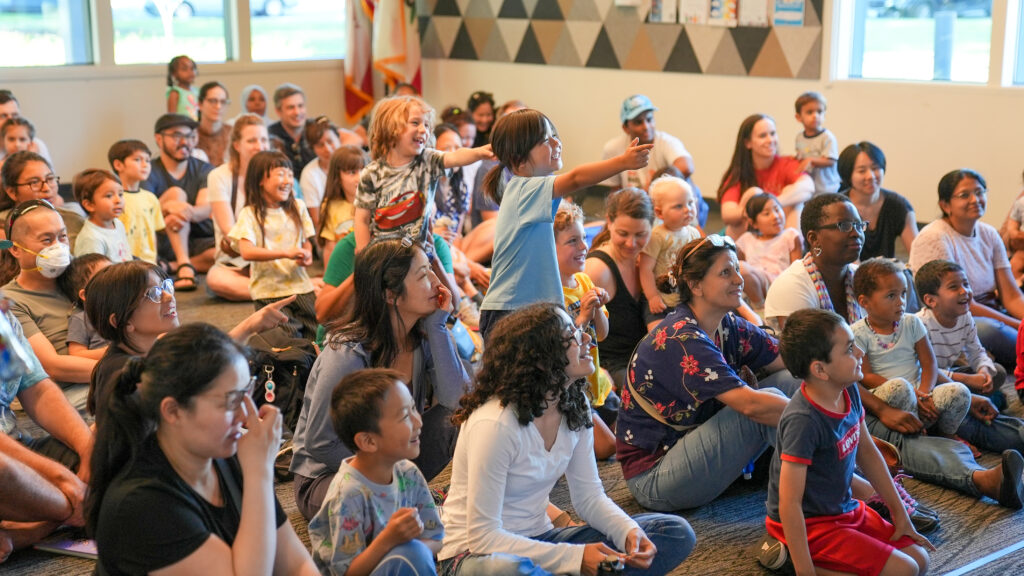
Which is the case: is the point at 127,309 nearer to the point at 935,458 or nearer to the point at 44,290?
the point at 44,290

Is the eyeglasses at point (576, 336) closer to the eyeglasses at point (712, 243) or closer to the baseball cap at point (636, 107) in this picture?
the eyeglasses at point (712, 243)

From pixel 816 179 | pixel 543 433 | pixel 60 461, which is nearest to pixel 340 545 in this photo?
pixel 543 433

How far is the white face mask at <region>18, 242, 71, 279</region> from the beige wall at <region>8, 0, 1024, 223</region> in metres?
5.12

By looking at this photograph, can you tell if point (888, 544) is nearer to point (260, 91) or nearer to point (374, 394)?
point (374, 394)

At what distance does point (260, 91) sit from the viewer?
7.93m

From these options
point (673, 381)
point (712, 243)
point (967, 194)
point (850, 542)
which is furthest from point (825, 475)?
point (967, 194)

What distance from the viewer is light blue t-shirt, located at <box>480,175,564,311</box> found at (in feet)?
10.6

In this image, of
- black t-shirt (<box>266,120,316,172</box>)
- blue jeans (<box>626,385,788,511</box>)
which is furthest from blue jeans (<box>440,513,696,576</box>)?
black t-shirt (<box>266,120,316,172</box>)

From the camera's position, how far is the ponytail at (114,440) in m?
1.83

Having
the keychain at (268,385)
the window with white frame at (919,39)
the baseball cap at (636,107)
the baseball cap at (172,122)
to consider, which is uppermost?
the window with white frame at (919,39)

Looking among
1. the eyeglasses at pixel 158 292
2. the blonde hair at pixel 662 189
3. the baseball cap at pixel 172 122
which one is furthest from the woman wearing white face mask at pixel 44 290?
the baseball cap at pixel 172 122

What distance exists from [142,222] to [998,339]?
4023 millimetres

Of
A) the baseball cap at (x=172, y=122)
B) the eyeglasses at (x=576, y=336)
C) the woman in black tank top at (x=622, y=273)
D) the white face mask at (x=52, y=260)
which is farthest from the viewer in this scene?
the baseball cap at (x=172, y=122)

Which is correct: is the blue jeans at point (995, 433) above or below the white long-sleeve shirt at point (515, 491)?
below
